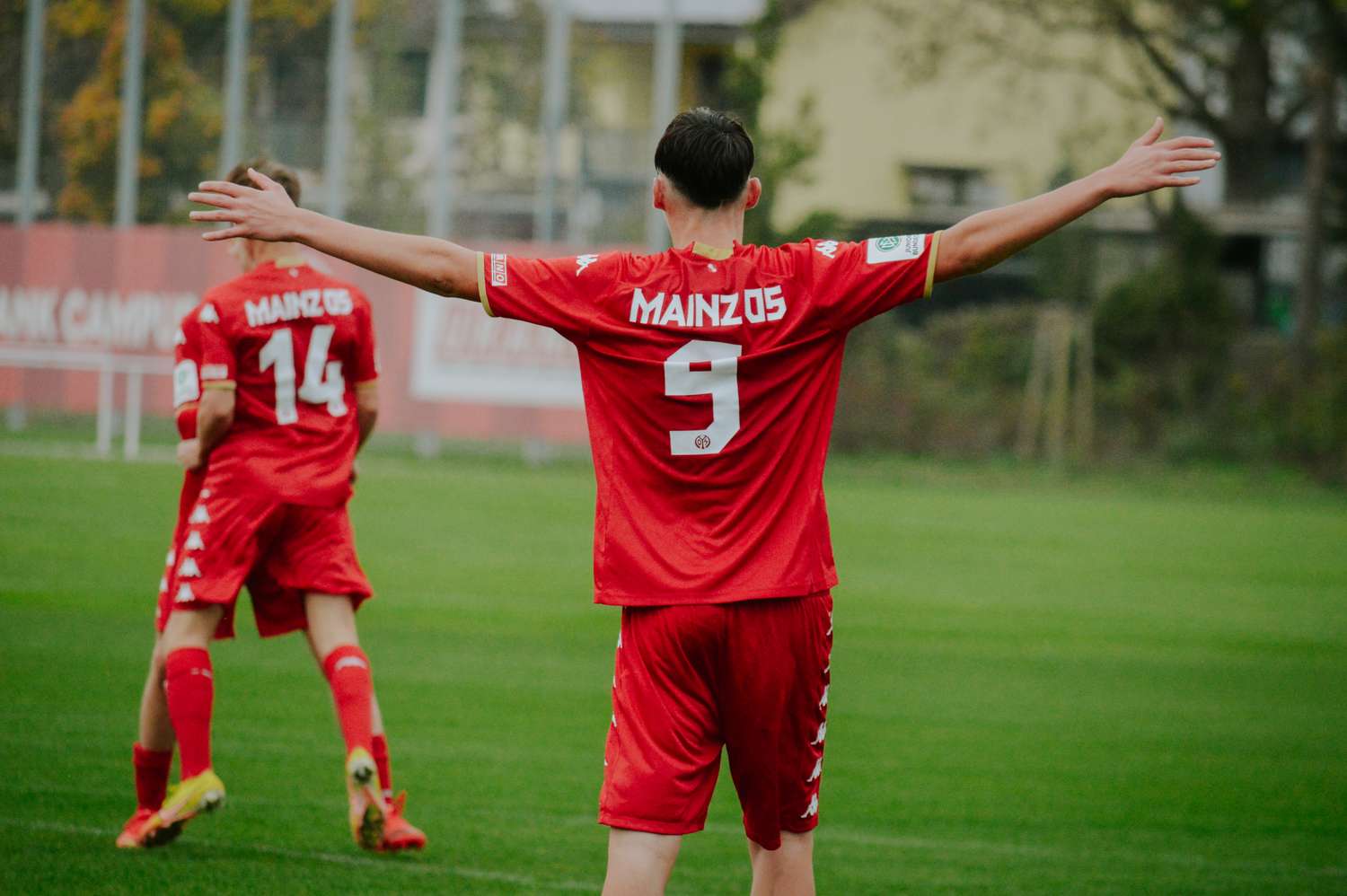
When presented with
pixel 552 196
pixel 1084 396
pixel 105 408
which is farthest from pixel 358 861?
pixel 1084 396

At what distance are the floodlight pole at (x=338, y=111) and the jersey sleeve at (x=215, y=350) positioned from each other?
842 inches

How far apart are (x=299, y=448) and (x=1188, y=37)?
27.7 metres

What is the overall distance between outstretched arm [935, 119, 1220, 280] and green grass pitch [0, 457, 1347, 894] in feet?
8.37

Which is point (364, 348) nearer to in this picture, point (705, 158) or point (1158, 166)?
point (705, 158)

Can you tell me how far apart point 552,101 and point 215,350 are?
2138 centimetres

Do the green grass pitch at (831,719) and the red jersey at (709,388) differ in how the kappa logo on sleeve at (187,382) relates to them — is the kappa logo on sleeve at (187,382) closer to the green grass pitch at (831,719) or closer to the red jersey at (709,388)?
the green grass pitch at (831,719)

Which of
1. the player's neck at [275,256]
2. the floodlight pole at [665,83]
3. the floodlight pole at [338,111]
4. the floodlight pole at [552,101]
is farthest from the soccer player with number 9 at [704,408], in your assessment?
the floodlight pole at [338,111]

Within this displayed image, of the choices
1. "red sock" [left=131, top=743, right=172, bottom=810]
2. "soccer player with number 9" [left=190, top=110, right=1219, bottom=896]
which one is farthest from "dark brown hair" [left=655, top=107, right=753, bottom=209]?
"red sock" [left=131, top=743, right=172, bottom=810]

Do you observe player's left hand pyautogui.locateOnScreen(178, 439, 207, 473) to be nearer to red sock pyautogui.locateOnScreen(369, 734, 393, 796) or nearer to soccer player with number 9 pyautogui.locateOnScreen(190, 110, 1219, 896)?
red sock pyautogui.locateOnScreen(369, 734, 393, 796)

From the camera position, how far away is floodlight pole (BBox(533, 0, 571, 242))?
26.2 m

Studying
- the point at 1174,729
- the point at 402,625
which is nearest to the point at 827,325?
the point at 1174,729

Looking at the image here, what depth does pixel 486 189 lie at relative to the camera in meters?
26.8

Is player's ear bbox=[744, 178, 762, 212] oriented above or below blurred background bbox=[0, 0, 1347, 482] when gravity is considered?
below

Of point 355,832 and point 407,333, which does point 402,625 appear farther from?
point 407,333
